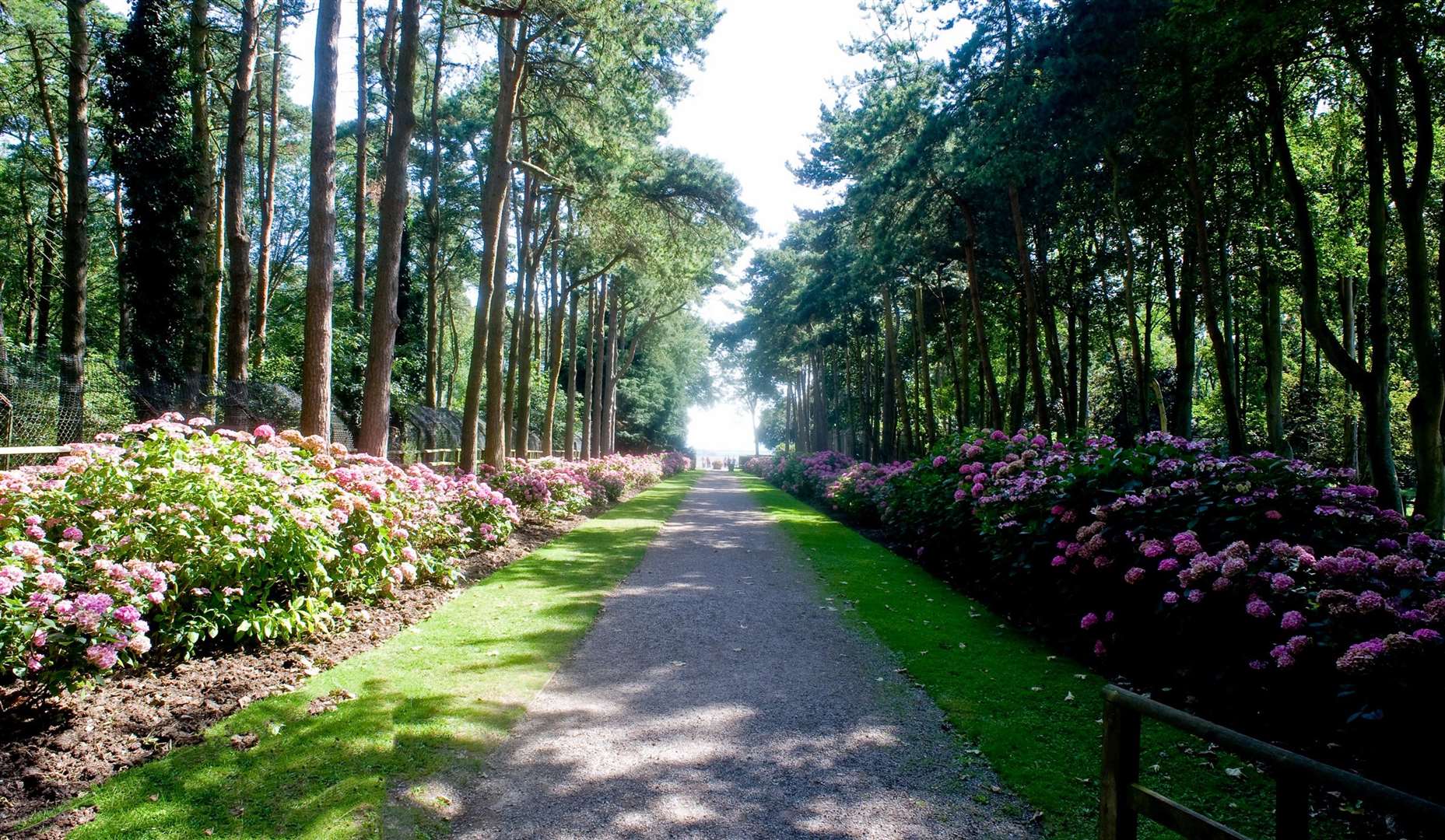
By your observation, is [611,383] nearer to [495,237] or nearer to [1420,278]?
[495,237]

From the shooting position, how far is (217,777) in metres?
3.52

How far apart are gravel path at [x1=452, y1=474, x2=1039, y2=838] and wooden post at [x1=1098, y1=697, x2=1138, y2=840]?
1575mm

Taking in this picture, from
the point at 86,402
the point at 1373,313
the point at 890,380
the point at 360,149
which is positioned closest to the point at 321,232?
the point at 86,402

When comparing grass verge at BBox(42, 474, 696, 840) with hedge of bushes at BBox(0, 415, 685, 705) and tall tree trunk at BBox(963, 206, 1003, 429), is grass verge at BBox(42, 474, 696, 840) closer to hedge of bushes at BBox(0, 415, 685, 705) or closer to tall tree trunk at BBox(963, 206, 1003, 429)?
hedge of bushes at BBox(0, 415, 685, 705)

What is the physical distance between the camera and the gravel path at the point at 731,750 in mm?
3359

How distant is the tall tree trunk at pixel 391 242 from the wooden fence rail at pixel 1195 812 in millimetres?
9296

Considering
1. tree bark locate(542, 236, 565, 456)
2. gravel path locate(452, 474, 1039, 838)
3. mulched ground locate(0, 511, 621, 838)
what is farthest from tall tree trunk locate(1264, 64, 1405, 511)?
tree bark locate(542, 236, 565, 456)

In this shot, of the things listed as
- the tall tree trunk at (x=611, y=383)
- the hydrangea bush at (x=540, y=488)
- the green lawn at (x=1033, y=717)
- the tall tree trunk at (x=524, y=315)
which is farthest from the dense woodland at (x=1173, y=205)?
the tall tree trunk at (x=611, y=383)

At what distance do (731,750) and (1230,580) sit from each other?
314 cm

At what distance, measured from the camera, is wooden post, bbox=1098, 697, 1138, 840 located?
190 centimetres

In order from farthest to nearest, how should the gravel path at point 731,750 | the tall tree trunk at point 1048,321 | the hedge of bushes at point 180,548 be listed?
1. the tall tree trunk at point 1048,321
2. the hedge of bushes at point 180,548
3. the gravel path at point 731,750

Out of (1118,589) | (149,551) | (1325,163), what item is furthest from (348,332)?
(1325,163)

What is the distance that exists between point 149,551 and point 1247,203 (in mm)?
17146

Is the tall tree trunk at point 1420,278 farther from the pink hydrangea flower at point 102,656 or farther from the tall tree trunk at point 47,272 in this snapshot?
the tall tree trunk at point 47,272
